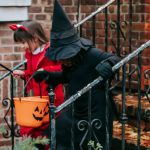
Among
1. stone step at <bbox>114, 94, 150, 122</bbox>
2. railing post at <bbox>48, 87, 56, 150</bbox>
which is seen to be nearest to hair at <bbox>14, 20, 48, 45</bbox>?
railing post at <bbox>48, 87, 56, 150</bbox>

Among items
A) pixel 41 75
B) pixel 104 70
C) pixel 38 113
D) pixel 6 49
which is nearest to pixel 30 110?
pixel 38 113

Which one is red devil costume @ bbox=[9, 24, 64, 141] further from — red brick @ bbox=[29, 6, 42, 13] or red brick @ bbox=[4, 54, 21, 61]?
red brick @ bbox=[29, 6, 42, 13]

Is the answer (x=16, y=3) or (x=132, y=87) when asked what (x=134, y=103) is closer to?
(x=132, y=87)

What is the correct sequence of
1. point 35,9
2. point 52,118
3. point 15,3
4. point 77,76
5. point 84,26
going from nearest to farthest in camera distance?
point 52,118
point 77,76
point 15,3
point 35,9
point 84,26

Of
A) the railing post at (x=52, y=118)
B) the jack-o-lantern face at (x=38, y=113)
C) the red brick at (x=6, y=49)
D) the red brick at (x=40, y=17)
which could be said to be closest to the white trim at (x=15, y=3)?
the red brick at (x=40, y=17)

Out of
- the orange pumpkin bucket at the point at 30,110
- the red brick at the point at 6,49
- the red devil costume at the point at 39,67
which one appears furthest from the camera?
the red brick at the point at 6,49

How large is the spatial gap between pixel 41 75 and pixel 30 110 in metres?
0.34

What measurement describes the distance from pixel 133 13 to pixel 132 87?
2.81 feet

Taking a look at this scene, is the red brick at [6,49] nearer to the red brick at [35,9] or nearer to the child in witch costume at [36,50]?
the red brick at [35,9]

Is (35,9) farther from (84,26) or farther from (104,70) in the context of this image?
(104,70)

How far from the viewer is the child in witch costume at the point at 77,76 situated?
457 cm

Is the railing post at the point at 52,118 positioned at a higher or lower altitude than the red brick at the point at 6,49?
lower

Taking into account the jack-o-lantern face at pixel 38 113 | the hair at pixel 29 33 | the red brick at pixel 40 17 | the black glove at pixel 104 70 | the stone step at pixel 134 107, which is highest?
the red brick at pixel 40 17

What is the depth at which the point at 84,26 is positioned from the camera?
7398 millimetres
